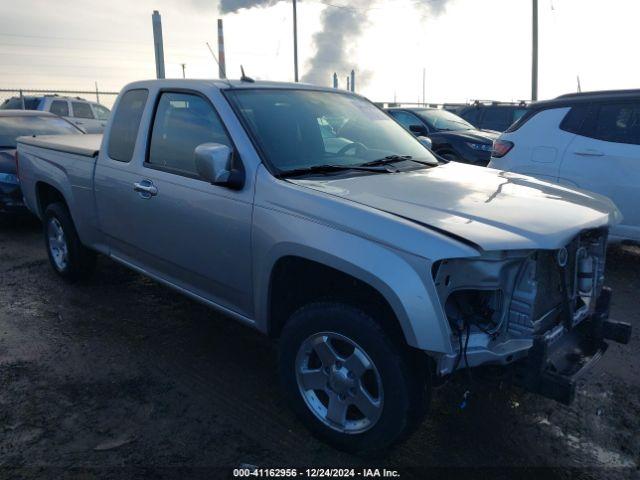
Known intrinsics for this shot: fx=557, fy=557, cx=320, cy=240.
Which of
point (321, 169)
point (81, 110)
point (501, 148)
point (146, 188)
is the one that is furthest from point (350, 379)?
point (81, 110)

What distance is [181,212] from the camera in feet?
11.5

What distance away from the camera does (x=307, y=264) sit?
2.94 metres

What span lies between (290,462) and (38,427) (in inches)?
56.0

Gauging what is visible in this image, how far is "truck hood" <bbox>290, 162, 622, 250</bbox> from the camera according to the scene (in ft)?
7.96

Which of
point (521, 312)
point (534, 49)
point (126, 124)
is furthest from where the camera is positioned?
point (534, 49)

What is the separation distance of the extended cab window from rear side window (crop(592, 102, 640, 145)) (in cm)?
419

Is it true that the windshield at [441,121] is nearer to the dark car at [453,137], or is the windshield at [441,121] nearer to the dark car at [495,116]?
the dark car at [453,137]

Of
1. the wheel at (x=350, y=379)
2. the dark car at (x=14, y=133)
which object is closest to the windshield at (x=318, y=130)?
the wheel at (x=350, y=379)

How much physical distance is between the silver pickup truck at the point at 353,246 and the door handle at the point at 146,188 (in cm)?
1

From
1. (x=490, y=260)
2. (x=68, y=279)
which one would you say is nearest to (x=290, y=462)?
(x=490, y=260)

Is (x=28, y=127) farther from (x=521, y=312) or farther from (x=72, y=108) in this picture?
(x=521, y=312)

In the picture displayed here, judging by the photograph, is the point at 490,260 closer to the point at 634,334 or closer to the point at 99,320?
the point at 634,334

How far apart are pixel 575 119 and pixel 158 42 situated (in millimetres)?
8766

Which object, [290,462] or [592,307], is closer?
[290,462]
